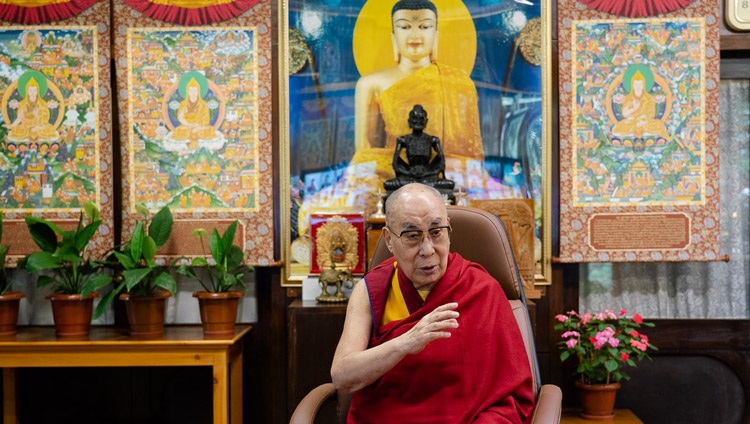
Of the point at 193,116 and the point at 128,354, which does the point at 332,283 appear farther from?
the point at 193,116

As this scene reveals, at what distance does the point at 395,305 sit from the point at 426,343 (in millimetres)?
304

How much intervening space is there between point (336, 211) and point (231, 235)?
21.7 inches

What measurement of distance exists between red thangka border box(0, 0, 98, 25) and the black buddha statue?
1670mm

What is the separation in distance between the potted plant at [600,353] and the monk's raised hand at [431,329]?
1.63m

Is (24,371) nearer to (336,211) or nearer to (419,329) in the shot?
(336,211)

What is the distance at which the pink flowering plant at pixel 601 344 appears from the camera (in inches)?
A: 126

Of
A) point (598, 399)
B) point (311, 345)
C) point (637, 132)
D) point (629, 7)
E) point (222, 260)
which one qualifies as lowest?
point (598, 399)

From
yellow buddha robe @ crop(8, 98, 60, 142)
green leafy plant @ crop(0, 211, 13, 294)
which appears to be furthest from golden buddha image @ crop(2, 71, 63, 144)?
green leafy plant @ crop(0, 211, 13, 294)

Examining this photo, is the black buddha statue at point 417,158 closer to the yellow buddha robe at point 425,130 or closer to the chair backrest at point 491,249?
the yellow buddha robe at point 425,130

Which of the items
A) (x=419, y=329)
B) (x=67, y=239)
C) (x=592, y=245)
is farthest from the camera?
(x=592, y=245)

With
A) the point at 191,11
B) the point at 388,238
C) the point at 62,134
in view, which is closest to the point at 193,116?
the point at 191,11

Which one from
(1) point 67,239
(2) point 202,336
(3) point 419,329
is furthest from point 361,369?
(1) point 67,239

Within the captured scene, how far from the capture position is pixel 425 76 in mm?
3576

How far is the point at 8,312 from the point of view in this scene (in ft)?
10.7
